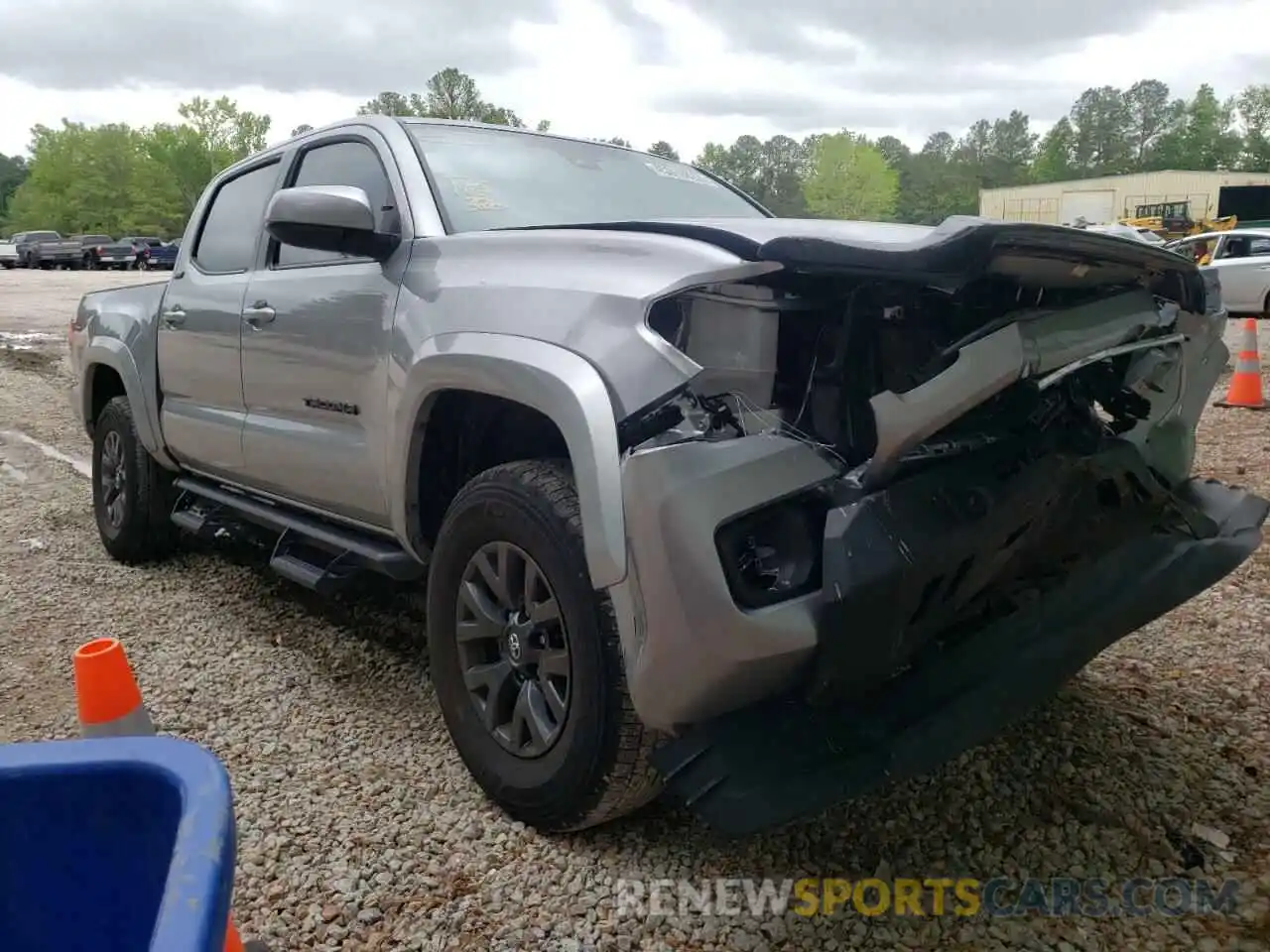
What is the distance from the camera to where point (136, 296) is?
4855 millimetres

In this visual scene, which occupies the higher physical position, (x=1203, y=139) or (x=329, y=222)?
(x=1203, y=139)

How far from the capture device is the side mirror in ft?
9.11

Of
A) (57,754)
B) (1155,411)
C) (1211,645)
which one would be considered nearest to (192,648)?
(57,754)

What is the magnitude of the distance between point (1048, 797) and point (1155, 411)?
3.55 feet

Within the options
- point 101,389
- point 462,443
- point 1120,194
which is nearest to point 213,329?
point 462,443

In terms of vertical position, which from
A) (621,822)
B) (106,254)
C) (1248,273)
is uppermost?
(106,254)

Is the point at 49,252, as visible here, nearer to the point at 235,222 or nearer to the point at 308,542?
the point at 235,222

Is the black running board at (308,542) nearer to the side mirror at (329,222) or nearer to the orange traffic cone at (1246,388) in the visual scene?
the side mirror at (329,222)

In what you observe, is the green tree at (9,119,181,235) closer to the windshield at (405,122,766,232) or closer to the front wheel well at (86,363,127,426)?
the front wheel well at (86,363,127,426)

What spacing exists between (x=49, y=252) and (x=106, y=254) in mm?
2644

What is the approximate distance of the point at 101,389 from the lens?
209 inches

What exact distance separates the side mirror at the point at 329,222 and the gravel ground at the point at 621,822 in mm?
1477

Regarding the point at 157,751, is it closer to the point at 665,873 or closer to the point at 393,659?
the point at 665,873

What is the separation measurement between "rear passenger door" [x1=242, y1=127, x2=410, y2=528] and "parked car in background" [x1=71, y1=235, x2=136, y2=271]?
4404cm
